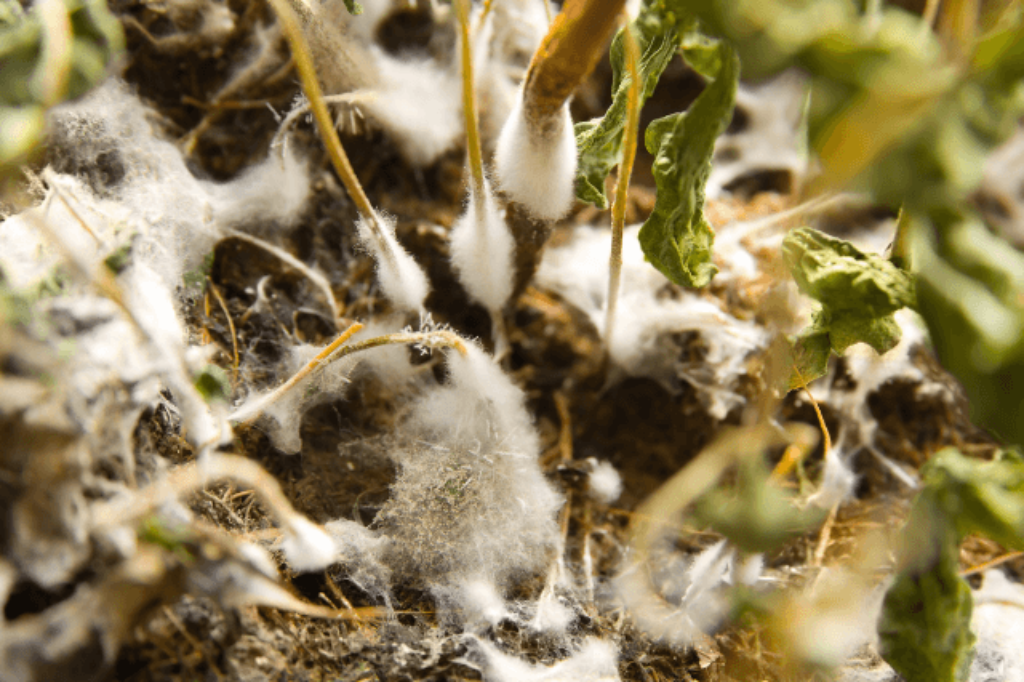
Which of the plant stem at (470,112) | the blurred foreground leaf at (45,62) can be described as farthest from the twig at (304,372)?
the blurred foreground leaf at (45,62)

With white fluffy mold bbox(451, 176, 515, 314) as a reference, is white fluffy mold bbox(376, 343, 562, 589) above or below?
below

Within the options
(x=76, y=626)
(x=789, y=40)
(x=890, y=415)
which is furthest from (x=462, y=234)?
(x=890, y=415)

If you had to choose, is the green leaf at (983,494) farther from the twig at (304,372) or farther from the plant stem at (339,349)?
the twig at (304,372)

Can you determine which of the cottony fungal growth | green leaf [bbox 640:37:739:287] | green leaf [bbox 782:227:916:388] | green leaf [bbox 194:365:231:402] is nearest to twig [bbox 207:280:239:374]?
the cottony fungal growth

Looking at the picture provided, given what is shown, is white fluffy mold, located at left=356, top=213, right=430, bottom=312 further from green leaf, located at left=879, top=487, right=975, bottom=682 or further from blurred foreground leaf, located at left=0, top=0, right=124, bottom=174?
green leaf, located at left=879, top=487, right=975, bottom=682

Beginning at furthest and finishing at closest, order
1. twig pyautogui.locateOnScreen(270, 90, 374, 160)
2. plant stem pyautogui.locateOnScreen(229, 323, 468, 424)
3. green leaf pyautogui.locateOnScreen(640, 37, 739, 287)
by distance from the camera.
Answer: twig pyautogui.locateOnScreen(270, 90, 374, 160) < plant stem pyautogui.locateOnScreen(229, 323, 468, 424) < green leaf pyautogui.locateOnScreen(640, 37, 739, 287)
